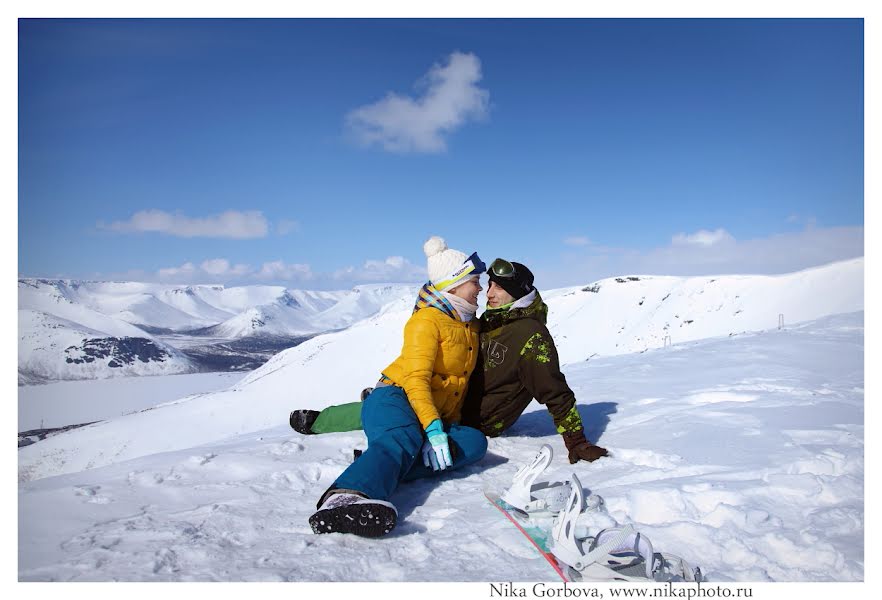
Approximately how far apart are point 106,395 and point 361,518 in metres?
91.0

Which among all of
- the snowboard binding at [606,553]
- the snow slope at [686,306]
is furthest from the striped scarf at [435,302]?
the snow slope at [686,306]

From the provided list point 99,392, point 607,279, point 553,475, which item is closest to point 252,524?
point 553,475

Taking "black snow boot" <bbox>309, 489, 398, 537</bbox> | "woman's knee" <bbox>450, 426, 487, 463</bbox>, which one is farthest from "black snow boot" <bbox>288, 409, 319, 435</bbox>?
"black snow boot" <bbox>309, 489, 398, 537</bbox>

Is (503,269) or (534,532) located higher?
(503,269)

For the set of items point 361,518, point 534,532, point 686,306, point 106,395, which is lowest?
point 106,395

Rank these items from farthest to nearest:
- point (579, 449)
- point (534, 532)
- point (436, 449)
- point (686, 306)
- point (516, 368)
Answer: point (686, 306) → point (516, 368) → point (579, 449) → point (436, 449) → point (534, 532)

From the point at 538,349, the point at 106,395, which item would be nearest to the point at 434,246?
the point at 538,349

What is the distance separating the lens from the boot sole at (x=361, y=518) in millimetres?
2320

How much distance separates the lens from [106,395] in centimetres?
7688

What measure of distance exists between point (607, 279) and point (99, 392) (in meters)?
79.5

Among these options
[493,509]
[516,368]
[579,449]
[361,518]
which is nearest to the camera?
[361,518]

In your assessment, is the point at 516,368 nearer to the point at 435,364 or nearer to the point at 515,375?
the point at 515,375

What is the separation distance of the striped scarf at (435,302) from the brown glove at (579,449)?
1.15 metres

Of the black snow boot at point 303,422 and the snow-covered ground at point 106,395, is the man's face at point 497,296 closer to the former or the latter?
the black snow boot at point 303,422
